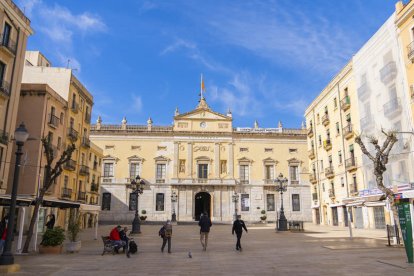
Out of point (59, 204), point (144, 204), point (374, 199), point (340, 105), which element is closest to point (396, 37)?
point (340, 105)

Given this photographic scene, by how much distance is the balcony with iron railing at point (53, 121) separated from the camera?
28.0 meters

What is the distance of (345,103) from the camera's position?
34250mm

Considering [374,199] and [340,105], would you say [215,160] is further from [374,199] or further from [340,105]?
[374,199]

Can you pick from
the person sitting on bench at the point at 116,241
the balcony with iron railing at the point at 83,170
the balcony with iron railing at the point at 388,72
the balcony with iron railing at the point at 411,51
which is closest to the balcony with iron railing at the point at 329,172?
the balcony with iron railing at the point at 388,72

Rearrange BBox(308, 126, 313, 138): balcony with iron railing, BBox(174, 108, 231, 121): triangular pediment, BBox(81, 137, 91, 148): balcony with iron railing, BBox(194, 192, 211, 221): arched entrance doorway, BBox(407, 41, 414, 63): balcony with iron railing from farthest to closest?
1. BBox(174, 108, 231, 121): triangular pediment
2. BBox(194, 192, 211, 221): arched entrance doorway
3. BBox(308, 126, 313, 138): balcony with iron railing
4. BBox(81, 137, 91, 148): balcony with iron railing
5. BBox(407, 41, 414, 63): balcony with iron railing

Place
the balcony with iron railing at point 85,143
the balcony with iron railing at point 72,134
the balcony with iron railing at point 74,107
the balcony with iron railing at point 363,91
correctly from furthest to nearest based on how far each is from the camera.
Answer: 1. the balcony with iron railing at point 85,143
2. the balcony with iron railing at point 74,107
3. the balcony with iron railing at point 72,134
4. the balcony with iron railing at point 363,91

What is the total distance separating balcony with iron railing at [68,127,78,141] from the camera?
3228cm

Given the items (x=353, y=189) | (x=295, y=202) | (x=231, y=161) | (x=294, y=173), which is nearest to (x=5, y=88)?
(x=353, y=189)

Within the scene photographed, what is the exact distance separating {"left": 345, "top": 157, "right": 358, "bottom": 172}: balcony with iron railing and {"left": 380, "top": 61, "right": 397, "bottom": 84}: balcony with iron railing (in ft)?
26.4

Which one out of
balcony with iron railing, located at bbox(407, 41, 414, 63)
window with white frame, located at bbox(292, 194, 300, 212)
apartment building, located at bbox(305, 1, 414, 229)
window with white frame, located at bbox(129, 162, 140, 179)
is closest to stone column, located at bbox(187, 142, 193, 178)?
window with white frame, located at bbox(129, 162, 140, 179)

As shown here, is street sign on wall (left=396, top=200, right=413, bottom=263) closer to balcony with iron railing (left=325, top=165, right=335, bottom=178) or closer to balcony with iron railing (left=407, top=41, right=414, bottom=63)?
balcony with iron railing (left=407, top=41, right=414, bottom=63)

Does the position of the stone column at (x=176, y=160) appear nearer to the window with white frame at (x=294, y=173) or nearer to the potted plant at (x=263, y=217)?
the potted plant at (x=263, y=217)

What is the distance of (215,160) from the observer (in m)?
52.2

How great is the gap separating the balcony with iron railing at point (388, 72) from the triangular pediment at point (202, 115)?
27.7 metres
